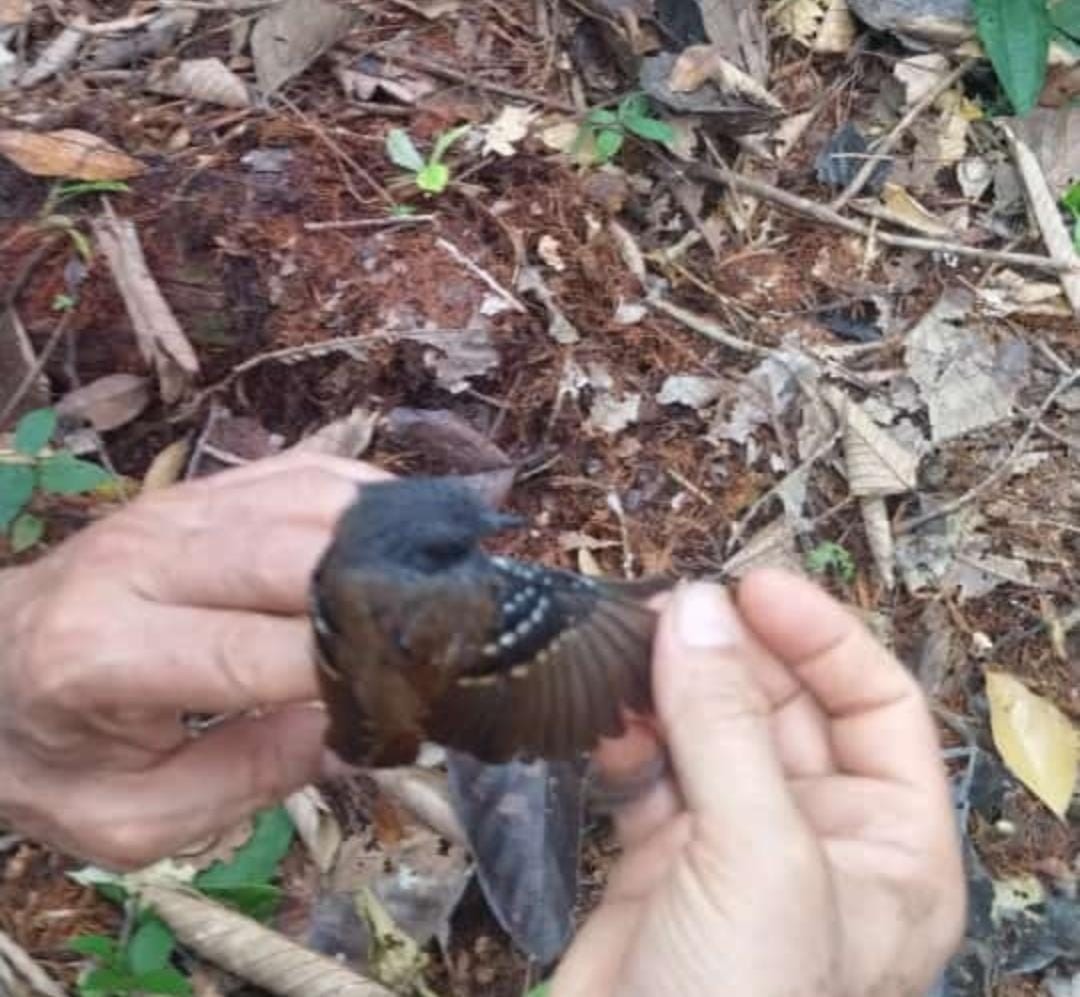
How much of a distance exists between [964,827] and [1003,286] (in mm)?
1165

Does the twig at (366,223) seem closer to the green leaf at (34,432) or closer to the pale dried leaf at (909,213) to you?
the green leaf at (34,432)

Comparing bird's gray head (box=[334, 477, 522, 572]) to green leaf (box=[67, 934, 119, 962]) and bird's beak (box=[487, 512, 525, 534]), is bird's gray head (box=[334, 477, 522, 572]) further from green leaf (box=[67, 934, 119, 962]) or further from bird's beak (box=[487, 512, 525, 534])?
green leaf (box=[67, 934, 119, 962])

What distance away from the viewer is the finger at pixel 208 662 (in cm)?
240

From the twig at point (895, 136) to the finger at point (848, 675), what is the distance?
2.00 meters

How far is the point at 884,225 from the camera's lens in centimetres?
435

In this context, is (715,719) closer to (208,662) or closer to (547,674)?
(547,674)

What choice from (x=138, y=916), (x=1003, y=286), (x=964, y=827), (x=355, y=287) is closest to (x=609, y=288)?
(x=355, y=287)

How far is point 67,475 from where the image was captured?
349cm

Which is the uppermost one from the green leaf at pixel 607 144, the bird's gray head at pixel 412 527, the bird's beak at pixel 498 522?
the bird's gray head at pixel 412 527

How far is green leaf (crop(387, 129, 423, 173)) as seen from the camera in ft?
13.3

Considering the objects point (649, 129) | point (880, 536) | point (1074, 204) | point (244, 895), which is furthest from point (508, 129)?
point (244, 895)

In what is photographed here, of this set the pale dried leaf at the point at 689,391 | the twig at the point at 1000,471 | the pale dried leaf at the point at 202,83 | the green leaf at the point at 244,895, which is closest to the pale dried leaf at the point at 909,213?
the twig at the point at 1000,471

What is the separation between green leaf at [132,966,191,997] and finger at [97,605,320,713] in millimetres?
825

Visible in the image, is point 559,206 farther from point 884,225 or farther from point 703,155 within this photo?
point 884,225
